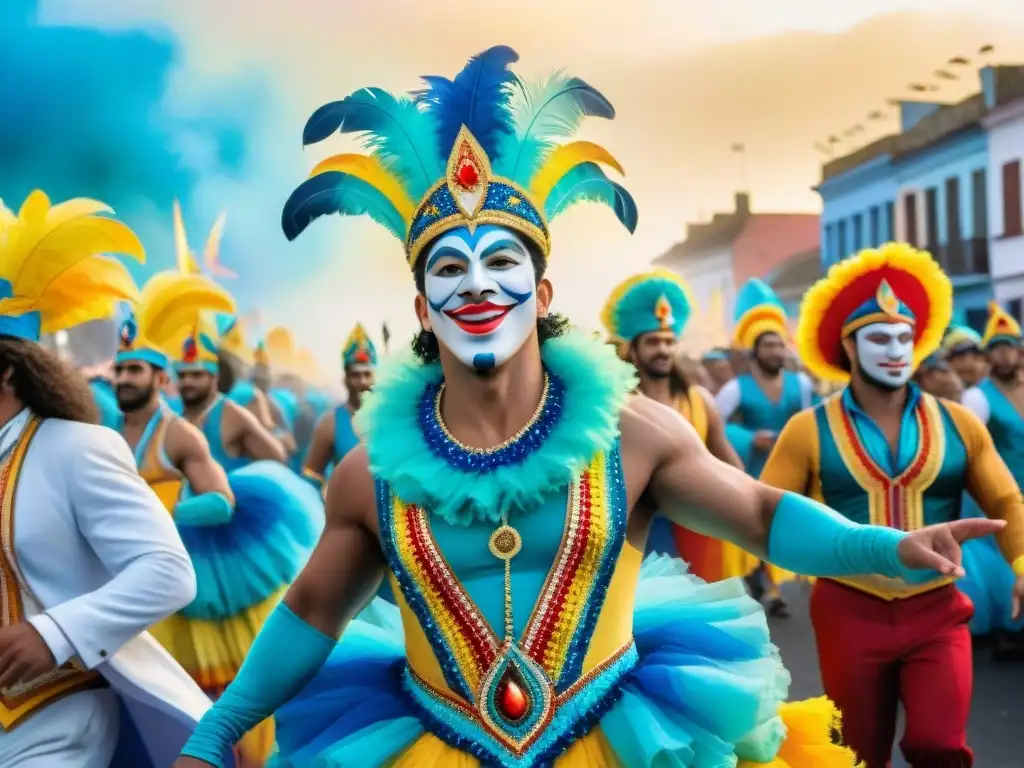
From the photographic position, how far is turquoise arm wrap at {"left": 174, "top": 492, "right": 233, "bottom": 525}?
5887 millimetres

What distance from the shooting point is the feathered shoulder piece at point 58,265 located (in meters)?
3.38

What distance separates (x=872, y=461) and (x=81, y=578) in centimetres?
296

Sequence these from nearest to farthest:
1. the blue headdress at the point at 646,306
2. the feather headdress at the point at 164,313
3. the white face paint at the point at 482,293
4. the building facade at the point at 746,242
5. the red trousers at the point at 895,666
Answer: the white face paint at the point at 482,293
the red trousers at the point at 895,666
the feather headdress at the point at 164,313
the blue headdress at the point at 646,306
the building facade at the point at 746,242

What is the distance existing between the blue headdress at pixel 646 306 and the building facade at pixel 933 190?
25562 millimetres

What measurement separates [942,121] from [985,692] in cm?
2926

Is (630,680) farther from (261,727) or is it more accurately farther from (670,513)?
(261,727)

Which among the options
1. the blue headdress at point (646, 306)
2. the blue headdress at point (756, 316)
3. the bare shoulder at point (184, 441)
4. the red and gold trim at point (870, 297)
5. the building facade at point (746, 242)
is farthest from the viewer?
the building facade at point (746, 242)

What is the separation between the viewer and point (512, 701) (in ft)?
8.95

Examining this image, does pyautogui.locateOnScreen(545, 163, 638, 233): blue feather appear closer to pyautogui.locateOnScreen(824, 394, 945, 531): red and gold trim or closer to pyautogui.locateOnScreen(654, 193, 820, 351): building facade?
pyautogui.locateOnScreen(824, 394, 945, 531): red and gold trim

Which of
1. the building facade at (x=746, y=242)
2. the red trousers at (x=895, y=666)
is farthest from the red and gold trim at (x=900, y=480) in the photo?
the building facade at (x=746, y=242)

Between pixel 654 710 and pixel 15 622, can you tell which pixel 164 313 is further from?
pixel 654 710

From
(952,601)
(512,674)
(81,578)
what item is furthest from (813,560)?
(952,601)

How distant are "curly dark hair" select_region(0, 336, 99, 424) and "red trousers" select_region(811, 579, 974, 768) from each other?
2.74m

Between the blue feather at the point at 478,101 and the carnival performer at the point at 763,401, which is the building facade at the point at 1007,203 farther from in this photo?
the blue feather at the point at 478,101
